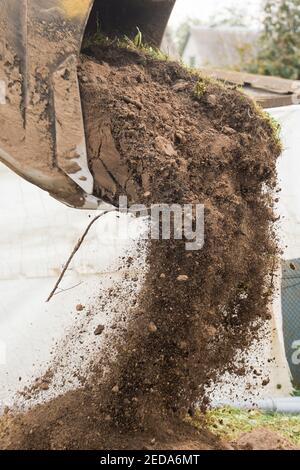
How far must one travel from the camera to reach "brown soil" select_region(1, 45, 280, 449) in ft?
9.92

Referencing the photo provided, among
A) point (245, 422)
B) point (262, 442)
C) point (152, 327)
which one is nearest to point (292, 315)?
point (245, 422)

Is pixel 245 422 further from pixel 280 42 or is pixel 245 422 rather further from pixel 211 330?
pixel 280 42

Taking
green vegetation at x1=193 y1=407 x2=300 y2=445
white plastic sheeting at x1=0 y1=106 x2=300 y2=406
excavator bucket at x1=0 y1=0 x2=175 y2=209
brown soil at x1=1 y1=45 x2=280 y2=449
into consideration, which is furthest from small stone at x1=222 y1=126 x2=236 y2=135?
white plastic sheeting at x1=0 y1=106 x2=300 y2=406

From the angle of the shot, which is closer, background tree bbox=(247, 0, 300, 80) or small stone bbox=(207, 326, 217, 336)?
small stone bbox=(207, 326, 217, 336)

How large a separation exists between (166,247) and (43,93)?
32.1 inches

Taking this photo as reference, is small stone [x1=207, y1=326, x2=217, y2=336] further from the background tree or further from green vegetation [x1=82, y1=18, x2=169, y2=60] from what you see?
the background tree

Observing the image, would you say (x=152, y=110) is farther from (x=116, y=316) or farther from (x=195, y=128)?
(x=116, y=316)

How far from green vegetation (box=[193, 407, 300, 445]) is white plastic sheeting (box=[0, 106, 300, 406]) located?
2.19ft

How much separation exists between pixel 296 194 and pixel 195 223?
2.45 meters

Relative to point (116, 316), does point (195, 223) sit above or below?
above

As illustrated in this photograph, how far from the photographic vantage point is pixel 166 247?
9.98ft

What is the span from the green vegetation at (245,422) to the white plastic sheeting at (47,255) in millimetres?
666

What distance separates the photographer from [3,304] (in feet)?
16.4

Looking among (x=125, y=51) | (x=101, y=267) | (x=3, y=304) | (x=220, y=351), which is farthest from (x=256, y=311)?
(x=3, y=304)
